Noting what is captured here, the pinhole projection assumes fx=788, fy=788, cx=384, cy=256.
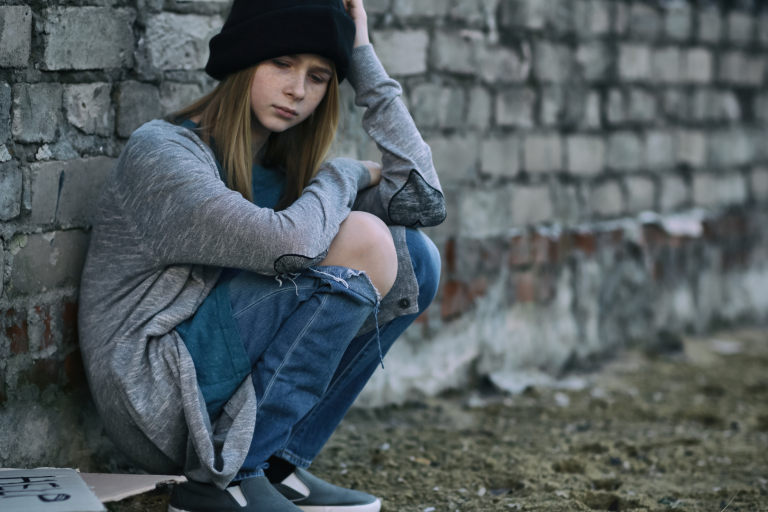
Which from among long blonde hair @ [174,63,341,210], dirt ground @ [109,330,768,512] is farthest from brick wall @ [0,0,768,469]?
long blonde hair @ [174,63,341,210]

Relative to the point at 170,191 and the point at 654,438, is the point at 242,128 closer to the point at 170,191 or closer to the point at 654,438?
the point at 170,191

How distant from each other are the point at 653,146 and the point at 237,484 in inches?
119

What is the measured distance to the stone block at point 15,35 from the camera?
178 centimetres

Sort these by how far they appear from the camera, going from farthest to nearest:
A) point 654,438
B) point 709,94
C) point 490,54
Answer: point 709,94 < point 490,54 < point 654,438

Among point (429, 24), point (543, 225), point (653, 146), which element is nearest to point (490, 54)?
point (429, 24)

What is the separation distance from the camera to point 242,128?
71.7 inches

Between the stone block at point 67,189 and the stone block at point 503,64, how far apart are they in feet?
5.37

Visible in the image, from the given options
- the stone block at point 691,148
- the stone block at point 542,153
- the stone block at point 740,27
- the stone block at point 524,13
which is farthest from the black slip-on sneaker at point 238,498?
the stone block at point 740,27

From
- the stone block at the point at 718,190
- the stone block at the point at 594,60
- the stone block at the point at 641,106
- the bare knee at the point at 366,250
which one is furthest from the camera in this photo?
the stone block at the point at 718,190

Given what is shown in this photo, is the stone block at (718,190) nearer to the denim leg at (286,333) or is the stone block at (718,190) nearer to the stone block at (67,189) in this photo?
the denim leg at (286,333)

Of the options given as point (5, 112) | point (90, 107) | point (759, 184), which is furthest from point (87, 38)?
point (759, 184)

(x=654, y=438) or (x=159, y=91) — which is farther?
(x=654, y=438)

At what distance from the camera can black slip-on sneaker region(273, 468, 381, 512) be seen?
6.20 ft

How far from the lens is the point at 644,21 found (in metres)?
3.83
